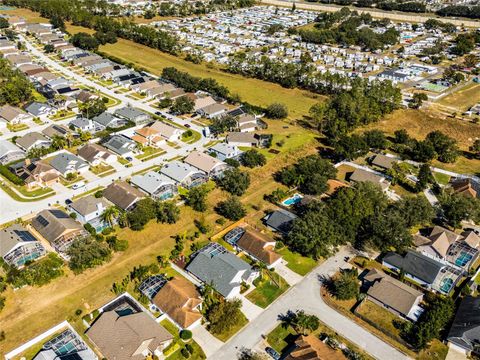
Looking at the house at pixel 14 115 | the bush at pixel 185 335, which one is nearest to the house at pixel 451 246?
the bush at pixel 185 335

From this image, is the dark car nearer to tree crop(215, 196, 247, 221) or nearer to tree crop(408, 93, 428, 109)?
tree crop(215, 196, 247, 221)

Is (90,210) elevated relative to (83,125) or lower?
lower

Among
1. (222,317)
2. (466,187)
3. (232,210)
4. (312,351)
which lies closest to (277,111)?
(232,210)

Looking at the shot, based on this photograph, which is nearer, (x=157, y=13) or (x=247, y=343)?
(x=247, y=343)

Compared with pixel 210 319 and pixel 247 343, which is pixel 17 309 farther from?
pixel 247 343

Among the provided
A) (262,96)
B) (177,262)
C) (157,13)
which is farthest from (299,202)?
(157,13)

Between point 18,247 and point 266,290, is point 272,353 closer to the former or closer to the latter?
point 266,290

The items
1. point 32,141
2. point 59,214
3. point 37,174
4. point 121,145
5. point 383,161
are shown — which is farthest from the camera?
point 32,141
